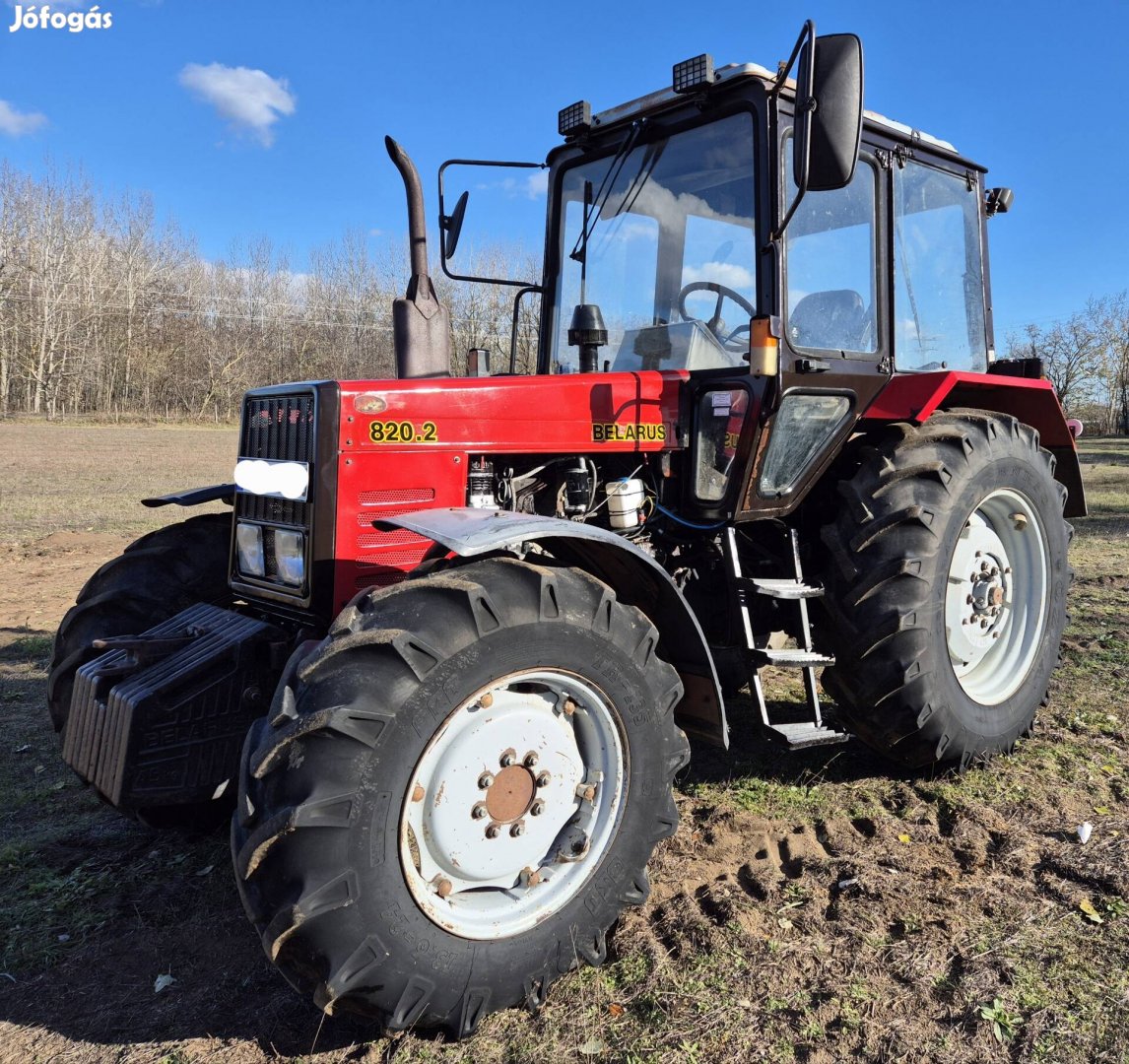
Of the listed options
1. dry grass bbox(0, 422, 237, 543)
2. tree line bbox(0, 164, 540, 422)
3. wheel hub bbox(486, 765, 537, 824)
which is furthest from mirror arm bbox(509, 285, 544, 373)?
tree line bbox(0, 164, 540, 422)

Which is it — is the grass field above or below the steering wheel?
below

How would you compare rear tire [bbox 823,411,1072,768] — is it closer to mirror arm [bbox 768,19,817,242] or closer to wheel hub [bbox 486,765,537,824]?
mirror arm [bbox 768,19,817,242]

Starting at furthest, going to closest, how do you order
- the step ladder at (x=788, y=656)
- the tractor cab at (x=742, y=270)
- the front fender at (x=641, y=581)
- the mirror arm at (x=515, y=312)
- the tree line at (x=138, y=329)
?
the tree line at (x=138, y=329), the mirror arm at (x=515, y=312), the tractor cab at (x=742, y=270), the step ladder at (x=788, y=656), the front fender at (x=641, y=581)

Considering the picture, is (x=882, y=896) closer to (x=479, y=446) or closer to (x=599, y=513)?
(x=599, y=513)

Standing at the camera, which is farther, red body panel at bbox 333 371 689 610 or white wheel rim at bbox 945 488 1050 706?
white wheel rim at bbox 945 488 1050 706

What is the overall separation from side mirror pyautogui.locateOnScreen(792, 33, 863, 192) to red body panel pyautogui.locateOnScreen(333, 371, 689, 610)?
1.02m

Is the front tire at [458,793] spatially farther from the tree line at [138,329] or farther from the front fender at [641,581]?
the tree line at [138,329]

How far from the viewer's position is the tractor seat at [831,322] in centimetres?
361

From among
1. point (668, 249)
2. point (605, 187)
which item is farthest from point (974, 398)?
point (605, 187)

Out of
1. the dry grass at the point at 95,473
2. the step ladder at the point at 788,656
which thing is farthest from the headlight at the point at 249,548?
the dry grass at the point at 95,473

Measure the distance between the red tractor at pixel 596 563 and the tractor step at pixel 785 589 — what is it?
2 cm

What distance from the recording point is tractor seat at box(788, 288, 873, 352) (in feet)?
11.8

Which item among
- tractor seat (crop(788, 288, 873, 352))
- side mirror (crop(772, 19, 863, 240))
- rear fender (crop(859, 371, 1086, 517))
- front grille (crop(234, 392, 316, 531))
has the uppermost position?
side mirror (crop(772, 19, 863, 240))

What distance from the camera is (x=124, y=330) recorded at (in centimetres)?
4088
